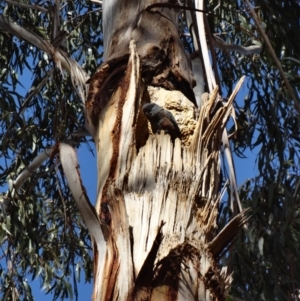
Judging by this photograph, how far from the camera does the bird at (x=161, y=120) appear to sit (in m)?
1.55

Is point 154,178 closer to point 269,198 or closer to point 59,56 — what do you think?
point 59,56

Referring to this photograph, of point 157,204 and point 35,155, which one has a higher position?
point 35,155

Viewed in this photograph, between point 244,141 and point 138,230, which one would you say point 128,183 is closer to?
point 138,230

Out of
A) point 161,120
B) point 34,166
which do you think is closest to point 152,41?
point 161,120

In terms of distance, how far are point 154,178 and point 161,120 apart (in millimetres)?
127

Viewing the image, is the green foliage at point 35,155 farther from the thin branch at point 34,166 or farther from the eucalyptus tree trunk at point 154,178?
the eucalyptus tree trunk at point 154,178

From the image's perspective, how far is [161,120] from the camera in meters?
1.55

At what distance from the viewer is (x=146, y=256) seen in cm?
136

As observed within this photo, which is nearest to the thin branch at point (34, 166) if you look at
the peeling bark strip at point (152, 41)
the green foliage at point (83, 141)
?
the green foliage at point (83, 141)

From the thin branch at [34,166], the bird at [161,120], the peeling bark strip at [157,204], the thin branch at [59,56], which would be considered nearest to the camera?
the peeling bark strip at [157,204]

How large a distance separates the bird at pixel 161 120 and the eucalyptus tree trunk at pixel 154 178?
0.01 m

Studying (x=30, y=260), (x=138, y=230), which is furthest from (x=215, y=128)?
(x=30, y=260)

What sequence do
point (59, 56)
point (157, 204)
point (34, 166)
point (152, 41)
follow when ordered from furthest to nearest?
point (34, 166)
point (59, 56)
point (152, 41)
point (157, 204)

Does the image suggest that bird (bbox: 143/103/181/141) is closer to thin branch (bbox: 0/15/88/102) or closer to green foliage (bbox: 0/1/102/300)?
thin branch (bbox: 0/15/88/102)
